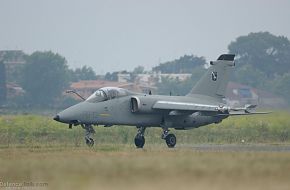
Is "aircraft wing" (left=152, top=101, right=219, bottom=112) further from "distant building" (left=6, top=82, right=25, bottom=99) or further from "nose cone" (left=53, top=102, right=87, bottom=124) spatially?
"distant building" (left=6, top=82, right=25, bottom=99)

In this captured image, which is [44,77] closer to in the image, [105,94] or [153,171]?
[105,94]

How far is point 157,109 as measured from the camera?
110 ft

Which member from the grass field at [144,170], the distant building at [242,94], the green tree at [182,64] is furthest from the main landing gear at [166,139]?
the green tree at [182,64]

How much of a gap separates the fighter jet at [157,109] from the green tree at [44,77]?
205ft

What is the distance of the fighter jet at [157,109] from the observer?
104 ft

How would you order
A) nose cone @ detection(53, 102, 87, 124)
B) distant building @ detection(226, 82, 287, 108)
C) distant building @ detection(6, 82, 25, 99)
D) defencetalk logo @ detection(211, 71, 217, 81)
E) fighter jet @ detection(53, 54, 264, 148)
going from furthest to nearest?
distant building @ detection(6, 82, 25, 99)
distant building @ detection(226, 82, 287, 108)
defencetalk logo @ detection(211, 71, 217, 81)
fighter jet @ detection(53, 54, 264, 148)
nose cone @ detection(53, 102, 87, 124)

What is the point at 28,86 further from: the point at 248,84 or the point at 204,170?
the point at 204,170

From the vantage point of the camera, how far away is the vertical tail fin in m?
36.4

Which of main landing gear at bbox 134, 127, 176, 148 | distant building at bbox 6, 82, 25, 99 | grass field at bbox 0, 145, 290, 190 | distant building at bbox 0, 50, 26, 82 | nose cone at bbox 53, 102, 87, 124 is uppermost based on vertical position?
distant building at bbox 0, 50, 26, 82

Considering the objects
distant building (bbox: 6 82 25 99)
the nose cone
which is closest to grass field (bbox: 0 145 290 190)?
the nose cone

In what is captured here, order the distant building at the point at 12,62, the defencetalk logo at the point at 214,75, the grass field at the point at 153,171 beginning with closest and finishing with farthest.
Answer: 1. the grass field at the point at 153,171
2. the defencetalk logo at the point at 214,75
3. the distant building at the point at 12,62

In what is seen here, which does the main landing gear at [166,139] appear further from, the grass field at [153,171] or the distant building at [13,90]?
the distant building at [13,90]

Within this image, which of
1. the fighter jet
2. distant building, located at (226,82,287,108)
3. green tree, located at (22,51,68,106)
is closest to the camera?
the fighter jet

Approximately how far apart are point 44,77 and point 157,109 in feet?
235
